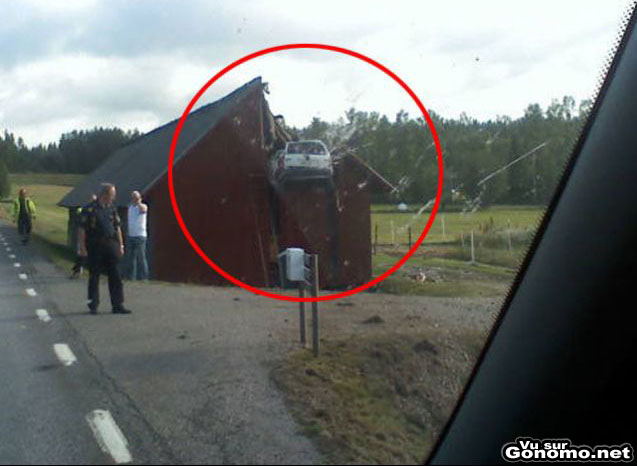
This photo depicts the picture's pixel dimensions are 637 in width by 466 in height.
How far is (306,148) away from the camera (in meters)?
6.07

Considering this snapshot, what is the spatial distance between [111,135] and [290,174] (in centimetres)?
328

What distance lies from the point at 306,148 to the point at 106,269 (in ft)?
14.0

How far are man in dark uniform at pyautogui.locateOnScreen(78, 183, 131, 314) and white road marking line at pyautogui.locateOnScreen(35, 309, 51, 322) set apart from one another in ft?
1.60

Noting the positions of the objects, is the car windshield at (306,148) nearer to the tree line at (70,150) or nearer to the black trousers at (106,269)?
the tree line at (70,150)

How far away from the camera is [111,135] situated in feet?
28.9

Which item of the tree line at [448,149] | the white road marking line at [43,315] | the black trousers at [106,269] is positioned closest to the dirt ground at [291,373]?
the white road marking line at [43,315]

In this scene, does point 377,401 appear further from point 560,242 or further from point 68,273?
point 68,273

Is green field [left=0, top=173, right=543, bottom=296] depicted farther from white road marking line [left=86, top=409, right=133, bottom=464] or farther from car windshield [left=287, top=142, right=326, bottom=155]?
white road marking line [left=86, top=409, right=133, bottom=464]

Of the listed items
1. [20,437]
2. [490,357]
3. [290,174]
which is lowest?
[20,437]

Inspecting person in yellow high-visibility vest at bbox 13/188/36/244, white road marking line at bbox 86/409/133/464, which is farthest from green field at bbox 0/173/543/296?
person in yellow high-visibility vest at bbox 13/188/36/244

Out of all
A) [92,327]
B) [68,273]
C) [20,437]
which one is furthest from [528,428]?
[68,273]

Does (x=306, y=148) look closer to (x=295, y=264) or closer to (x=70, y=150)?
(x=295, y=264)

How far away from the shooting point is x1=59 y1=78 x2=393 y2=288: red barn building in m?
6.23

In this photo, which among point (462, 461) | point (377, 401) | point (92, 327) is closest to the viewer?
point (462, 461)
